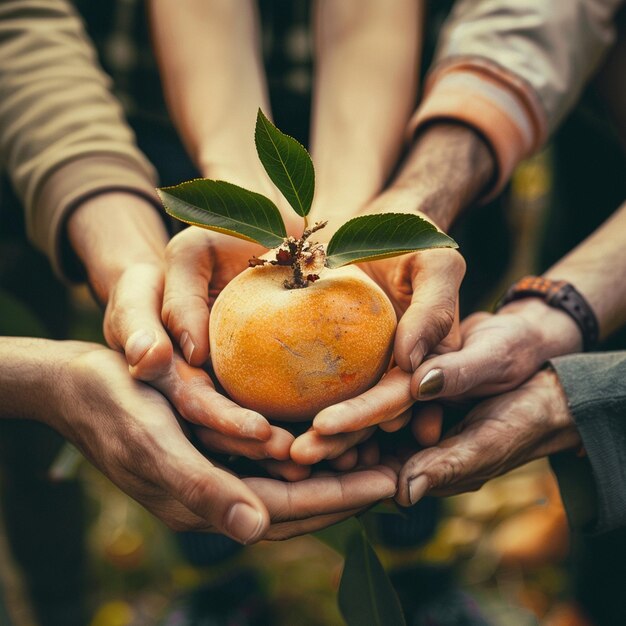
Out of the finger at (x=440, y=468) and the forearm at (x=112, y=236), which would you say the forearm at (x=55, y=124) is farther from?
the finger at (x=440, y=468)

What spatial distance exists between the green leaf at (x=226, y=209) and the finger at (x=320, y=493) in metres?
0.27

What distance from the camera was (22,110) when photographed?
1.27 m

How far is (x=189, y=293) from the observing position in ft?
2.74

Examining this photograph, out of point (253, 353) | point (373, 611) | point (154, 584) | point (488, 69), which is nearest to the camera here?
point (253, 353)

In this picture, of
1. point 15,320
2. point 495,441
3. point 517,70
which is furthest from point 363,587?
point 517,70

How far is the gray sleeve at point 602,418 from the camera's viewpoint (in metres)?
0.88

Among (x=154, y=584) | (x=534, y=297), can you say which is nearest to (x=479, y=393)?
(x=534, y=297)

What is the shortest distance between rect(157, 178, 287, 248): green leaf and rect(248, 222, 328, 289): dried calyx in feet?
0.06

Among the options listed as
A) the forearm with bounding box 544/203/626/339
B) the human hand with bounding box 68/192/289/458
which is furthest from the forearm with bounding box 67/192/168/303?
the forearm with bounding box 544/203/626/339

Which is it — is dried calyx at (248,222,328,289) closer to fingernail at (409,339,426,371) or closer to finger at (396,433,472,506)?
fingernail at (409,339,426,371)

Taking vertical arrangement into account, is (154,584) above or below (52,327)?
below

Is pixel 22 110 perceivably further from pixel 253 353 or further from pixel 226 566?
pixel 226 566

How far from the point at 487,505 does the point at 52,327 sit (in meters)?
1.21

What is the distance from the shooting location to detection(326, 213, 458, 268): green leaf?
70 centimetres
